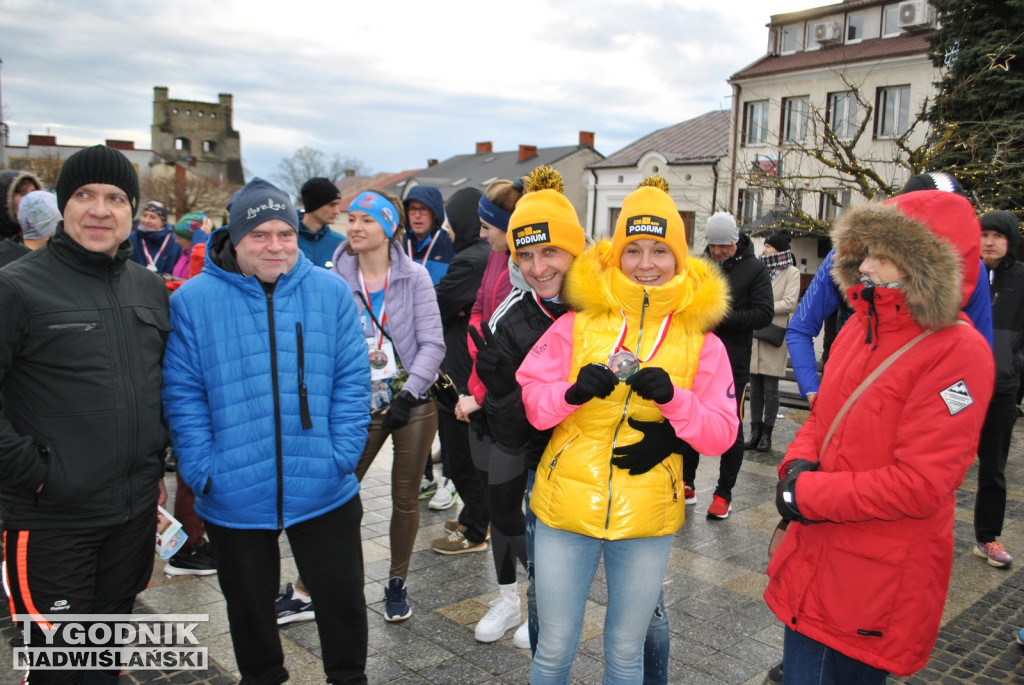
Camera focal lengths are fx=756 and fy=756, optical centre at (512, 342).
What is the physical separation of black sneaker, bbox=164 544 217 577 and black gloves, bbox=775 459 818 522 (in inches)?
136

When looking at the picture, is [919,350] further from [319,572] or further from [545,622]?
[319,572]

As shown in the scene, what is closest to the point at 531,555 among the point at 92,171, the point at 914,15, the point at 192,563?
the point at 92,171

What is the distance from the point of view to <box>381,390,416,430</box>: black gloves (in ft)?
12.6

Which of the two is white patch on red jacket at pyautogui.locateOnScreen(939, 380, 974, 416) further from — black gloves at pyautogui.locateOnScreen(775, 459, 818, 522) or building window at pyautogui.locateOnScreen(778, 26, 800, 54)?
building window at pyautogui.locateOnScreen(778, 26, 800, 54)

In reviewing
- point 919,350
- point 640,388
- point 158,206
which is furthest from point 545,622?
point 158,206

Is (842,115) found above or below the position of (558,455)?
above

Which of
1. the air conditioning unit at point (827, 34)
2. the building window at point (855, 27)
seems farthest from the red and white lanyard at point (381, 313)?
the building window at point (855, 27)

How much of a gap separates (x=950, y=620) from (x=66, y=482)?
434cm

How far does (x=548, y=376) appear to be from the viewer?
2.68 metres

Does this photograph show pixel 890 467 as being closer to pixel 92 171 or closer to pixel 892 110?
pixel 92 171

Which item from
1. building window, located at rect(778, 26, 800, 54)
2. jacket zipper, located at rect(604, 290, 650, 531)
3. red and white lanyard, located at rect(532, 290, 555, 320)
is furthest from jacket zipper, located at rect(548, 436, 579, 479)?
building window, located at rect(778, 26, 800, 54)

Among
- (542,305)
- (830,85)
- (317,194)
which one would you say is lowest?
(542,305)

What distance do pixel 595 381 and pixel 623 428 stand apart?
30 centimetres

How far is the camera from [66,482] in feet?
8.52
